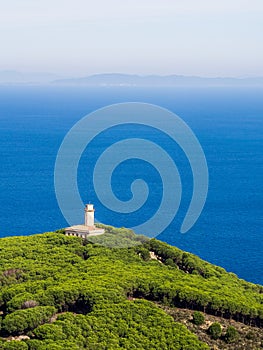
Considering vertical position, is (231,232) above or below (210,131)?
below

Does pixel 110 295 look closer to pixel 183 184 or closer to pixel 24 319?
pixel 24 319

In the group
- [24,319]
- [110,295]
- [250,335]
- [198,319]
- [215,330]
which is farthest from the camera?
[110,295]

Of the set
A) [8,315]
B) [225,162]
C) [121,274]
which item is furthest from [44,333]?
[225,162]

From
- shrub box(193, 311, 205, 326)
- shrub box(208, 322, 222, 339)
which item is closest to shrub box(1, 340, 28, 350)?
shrub box(193, 311, 205, 326)

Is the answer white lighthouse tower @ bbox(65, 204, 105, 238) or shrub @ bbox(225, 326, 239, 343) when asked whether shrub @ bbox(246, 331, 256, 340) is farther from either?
white lighthouse tower @ bbox(65, 204, 105, 238)

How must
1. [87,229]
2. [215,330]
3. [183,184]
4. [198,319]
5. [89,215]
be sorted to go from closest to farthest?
1. [215,330]
2. [198,319]
3. [87,229]
4. [89,215]
5. [183,184]

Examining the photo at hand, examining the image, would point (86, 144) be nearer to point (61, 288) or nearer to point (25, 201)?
point (25, 201)

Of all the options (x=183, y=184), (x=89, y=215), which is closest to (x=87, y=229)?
(x=89, y=215)

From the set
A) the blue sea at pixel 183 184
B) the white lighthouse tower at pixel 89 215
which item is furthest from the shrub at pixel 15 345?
the blue sea at pixel 183 184
